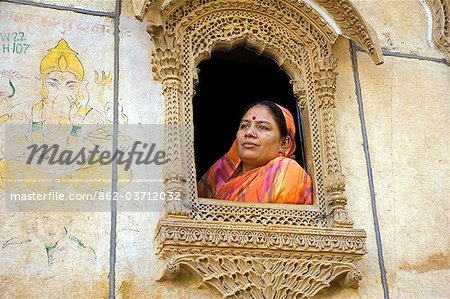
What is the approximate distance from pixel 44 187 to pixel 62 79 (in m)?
0.86

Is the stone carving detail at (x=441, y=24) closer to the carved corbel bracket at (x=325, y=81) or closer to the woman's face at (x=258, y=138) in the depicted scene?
the carved corbel bracket at (x=325, y=81)

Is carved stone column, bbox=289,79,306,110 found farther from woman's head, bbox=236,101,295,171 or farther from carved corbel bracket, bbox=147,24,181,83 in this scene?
carved corbel bracket, bbox=147,24,181,83

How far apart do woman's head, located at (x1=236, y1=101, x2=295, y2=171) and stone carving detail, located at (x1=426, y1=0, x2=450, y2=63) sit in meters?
1.65

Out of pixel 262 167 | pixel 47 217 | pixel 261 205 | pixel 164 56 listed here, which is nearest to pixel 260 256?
pixel 261 205

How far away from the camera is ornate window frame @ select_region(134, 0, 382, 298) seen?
5.69 m

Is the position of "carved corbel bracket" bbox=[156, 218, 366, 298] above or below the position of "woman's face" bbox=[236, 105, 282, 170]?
below

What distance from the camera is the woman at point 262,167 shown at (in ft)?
20.7

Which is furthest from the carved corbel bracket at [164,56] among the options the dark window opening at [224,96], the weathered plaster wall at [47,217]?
the dark window opening at [224,96]

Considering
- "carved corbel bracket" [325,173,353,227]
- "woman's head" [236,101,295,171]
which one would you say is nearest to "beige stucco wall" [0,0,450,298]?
"carved corbel bracket" [325,173,353,227]

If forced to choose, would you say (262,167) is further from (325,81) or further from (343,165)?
(325,81)

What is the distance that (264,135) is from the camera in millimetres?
6605

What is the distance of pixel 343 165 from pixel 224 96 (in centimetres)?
235

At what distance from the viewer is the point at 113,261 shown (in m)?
5.63

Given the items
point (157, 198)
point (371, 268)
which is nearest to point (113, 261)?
point (157, 198)
